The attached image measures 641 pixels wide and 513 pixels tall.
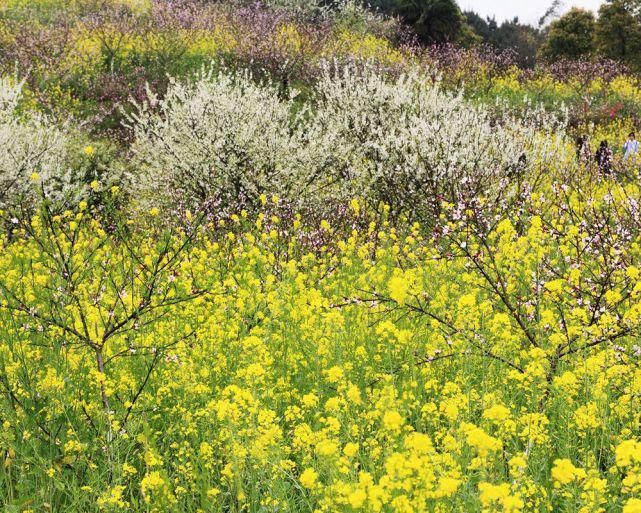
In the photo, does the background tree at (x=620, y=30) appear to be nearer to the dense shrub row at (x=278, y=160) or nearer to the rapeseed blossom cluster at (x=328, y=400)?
the dense shrub row at (x=278, y=160)

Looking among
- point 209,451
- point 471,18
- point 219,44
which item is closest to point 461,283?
point 209,451

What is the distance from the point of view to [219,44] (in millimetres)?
21188

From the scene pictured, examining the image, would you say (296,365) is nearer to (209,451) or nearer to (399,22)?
(209,451)

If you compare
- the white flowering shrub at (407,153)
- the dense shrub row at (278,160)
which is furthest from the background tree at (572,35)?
the dense shrub row at (278,160)

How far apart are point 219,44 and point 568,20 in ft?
68.4

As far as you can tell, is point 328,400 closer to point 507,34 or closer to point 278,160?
point 278,160

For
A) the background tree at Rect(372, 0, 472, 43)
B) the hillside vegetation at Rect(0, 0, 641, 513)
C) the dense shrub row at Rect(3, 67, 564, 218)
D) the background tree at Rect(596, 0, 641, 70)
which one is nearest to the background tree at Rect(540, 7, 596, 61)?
the background tree at Rect(596, 0, 641, 70)

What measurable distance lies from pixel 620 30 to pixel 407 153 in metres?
27.0

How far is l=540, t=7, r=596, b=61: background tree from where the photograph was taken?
109 feet

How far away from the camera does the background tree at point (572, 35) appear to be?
33.2 metres

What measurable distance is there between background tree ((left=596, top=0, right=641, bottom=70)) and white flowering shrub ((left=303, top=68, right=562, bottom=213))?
24539 mm

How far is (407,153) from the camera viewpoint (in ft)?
33.1

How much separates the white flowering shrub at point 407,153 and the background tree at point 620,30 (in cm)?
2454

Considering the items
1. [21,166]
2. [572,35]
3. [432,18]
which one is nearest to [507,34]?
[572,35]
